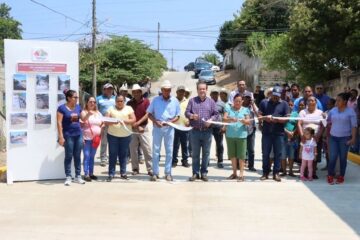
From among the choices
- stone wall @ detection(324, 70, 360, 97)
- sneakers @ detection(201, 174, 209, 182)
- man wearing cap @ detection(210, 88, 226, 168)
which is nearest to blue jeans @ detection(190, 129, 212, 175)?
sneakers @ detection(201, 174, 209, 182)

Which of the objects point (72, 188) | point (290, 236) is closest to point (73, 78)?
point (72, 188)

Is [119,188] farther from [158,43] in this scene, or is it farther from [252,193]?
[158,43]

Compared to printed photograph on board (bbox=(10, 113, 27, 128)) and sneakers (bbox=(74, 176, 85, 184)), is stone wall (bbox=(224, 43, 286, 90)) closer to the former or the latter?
sneakers (bbox=(74, 176, 85, 184))

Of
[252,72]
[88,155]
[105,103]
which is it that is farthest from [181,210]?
[252,72]

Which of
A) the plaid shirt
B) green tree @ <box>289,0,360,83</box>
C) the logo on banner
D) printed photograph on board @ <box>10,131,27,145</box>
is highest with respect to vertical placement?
green tree @ <box>289,0,360,83</box>

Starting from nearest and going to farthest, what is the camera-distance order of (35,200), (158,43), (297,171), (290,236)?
(290,236) < (35,200) < (297,171) < (158,43)

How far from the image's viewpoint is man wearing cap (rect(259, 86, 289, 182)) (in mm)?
9602

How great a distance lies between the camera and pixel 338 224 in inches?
263

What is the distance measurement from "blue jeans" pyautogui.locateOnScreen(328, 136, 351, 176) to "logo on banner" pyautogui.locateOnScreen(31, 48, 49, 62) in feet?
17.7

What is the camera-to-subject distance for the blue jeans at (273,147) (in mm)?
9633

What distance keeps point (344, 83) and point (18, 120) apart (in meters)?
14.0

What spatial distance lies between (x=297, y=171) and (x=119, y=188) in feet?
12.8

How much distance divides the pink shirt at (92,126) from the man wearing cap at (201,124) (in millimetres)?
1654

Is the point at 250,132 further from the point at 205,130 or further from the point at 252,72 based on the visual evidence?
the point at 252,72
